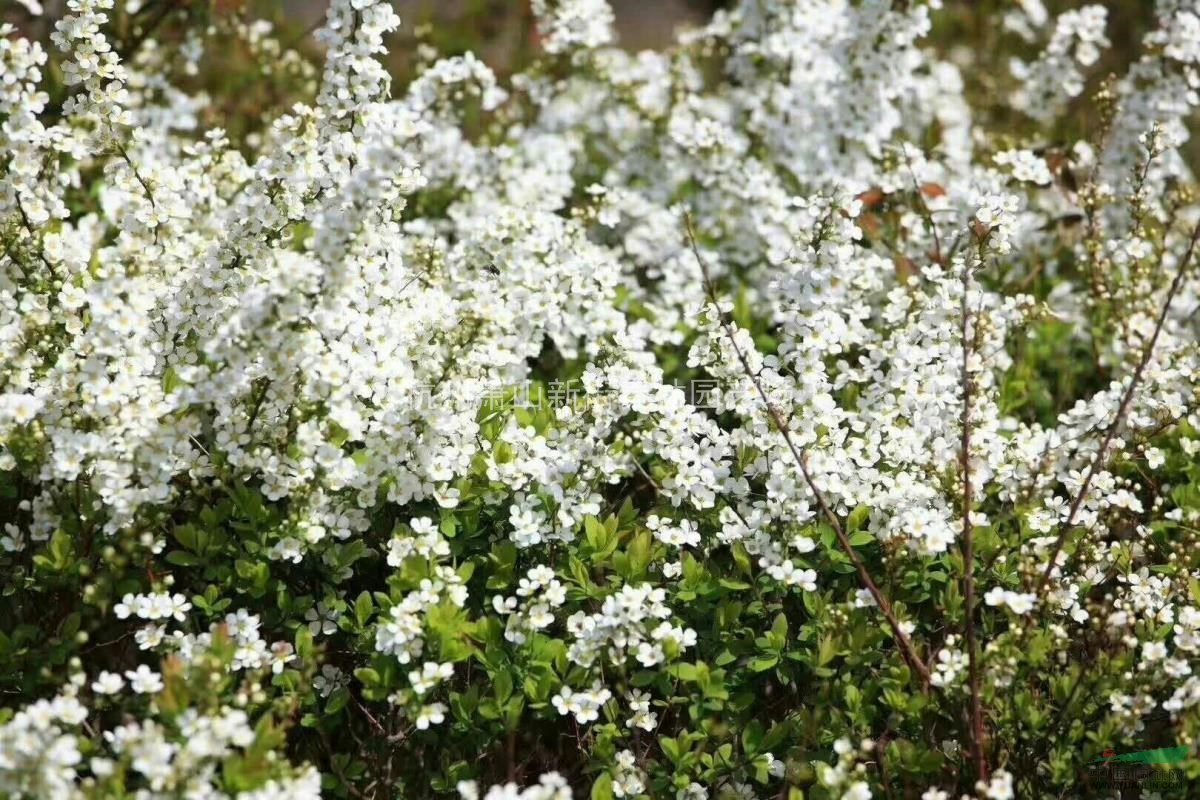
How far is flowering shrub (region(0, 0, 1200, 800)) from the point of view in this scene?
2865mm

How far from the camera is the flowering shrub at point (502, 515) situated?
2865 millimetres

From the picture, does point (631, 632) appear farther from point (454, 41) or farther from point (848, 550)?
point (454, 41)

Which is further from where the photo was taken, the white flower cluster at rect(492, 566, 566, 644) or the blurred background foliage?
the blurred background foliage

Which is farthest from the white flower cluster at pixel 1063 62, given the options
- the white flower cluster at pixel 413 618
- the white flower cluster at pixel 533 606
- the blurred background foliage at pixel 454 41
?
the white flower cluster at pixel 413 618

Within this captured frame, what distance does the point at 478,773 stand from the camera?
3.05 metres

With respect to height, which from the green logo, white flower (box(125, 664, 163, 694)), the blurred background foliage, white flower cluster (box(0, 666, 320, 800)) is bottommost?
white flower cluster (box(0, 666, 320, 800))

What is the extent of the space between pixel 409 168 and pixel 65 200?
75.6 inches

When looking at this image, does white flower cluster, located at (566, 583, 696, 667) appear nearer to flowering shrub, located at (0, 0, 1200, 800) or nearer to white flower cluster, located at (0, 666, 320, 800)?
flowering shrub, located at (0, 0, 1200, 800)

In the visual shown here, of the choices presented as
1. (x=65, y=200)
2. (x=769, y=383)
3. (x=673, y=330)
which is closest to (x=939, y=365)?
(x=769, y=383)

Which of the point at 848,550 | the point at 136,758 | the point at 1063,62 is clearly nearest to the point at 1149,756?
the point at 848,550

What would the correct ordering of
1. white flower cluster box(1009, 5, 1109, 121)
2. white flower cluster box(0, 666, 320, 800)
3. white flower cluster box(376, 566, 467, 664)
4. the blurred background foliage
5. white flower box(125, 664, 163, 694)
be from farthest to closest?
1. the blurred background foliage
2. white flower cluster box(1009, 5, 1109, 121)
3. white flower cluster box(376, 566, 467, 664)
4. white flower box(125, 664, 163, 694)
5. white flower cluster box(0, 666, 320, 800)

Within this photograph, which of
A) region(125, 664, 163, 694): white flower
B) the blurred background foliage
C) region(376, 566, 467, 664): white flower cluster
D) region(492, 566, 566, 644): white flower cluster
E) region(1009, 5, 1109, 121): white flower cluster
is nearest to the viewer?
region(125, 664, 163, 694): white flower

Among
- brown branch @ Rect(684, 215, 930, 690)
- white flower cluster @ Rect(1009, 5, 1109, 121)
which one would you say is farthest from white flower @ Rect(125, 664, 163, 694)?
white flower cluster @ Rect(1009, 5, 1109, 121)

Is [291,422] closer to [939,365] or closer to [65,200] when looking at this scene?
[939,365]
